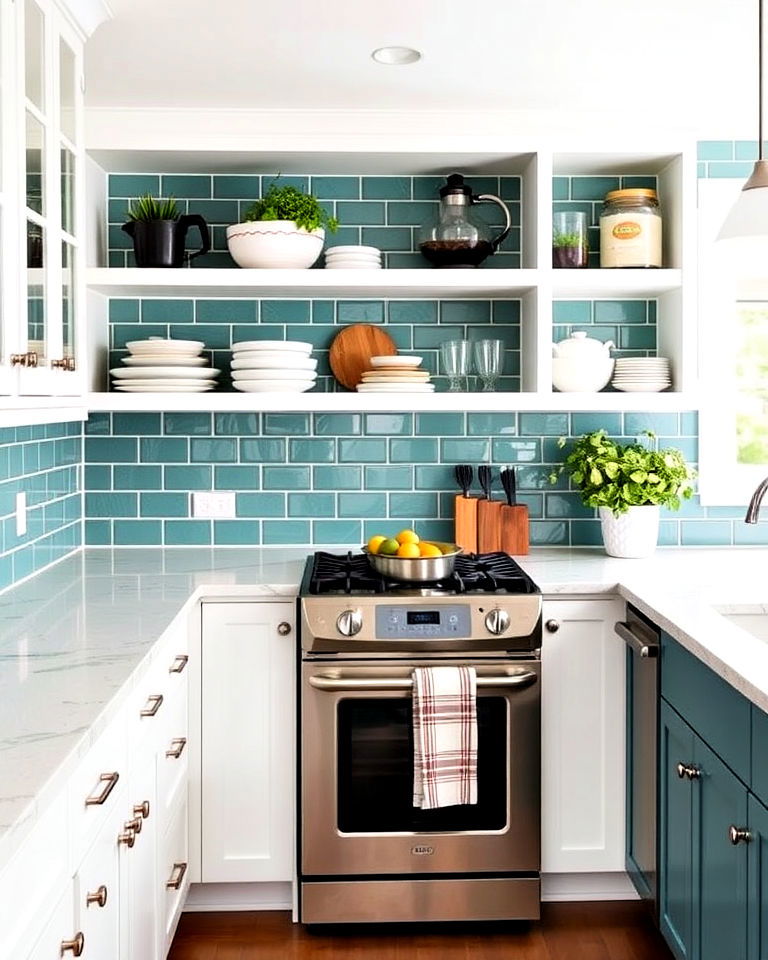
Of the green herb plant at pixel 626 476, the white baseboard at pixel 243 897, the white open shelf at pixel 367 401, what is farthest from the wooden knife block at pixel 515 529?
the white baseboard at pixel 243 897

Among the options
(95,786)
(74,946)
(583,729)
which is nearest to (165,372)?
(583,729)

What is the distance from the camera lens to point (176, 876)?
2.74m

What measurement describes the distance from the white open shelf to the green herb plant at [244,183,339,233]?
517 millimetres

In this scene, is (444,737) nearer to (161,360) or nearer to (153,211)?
(161,360)

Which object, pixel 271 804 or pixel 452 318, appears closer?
pixel 271 804

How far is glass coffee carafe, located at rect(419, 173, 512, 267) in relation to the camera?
3398 mm

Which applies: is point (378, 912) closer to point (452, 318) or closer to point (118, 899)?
point (118, 899)

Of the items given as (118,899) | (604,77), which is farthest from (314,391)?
(118,899)

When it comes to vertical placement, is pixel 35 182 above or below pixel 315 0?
below

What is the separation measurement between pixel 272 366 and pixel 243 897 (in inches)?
60.5

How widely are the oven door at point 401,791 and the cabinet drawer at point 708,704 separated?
0.44 meters

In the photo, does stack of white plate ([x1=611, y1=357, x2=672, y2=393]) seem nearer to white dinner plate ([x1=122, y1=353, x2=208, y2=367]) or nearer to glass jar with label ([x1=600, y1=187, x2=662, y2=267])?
glass jar with label ([x1=600, y1=187, x2=662, y2=267])

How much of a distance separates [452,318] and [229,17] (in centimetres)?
133

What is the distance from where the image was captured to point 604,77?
9.95 feet
